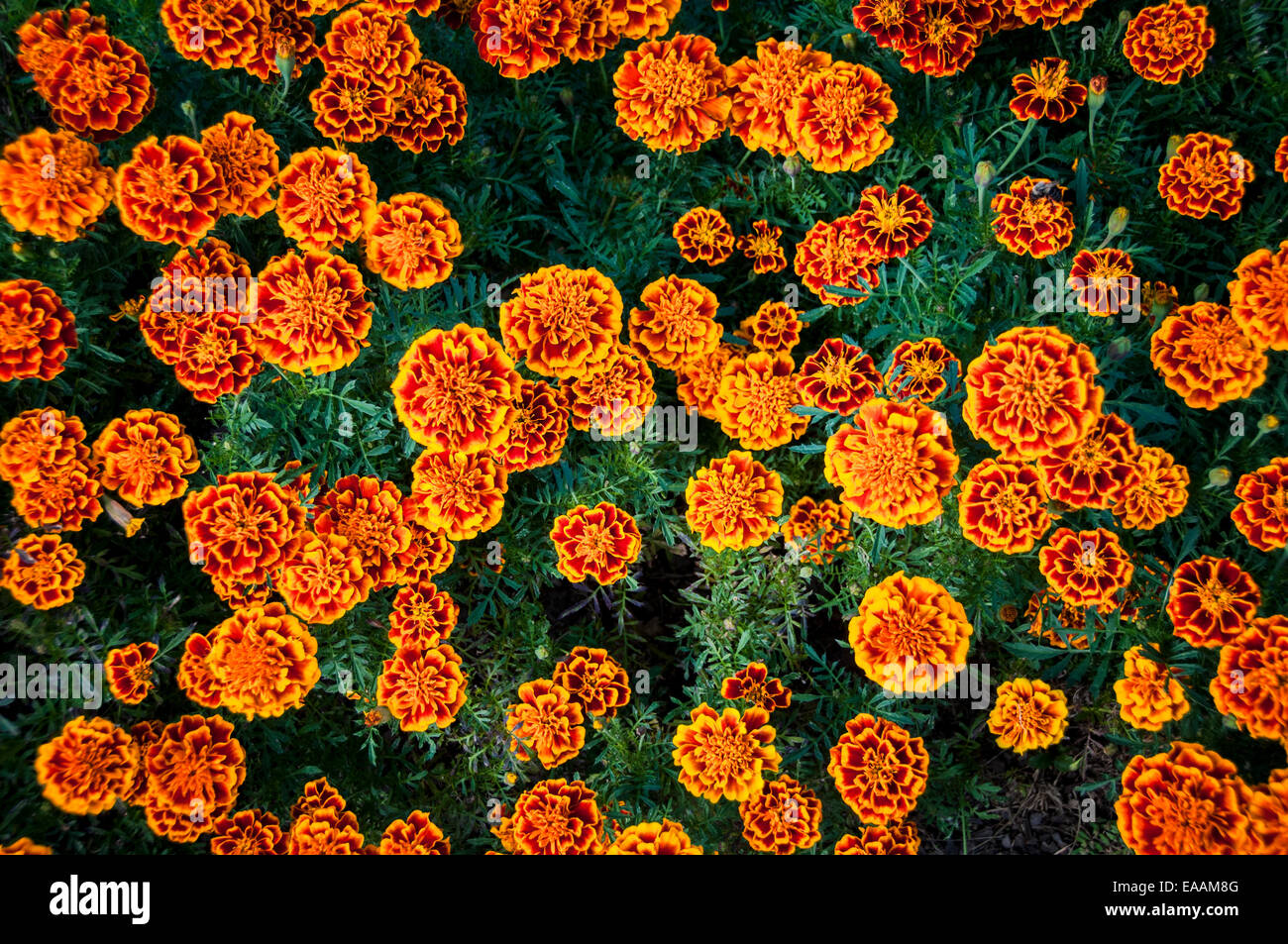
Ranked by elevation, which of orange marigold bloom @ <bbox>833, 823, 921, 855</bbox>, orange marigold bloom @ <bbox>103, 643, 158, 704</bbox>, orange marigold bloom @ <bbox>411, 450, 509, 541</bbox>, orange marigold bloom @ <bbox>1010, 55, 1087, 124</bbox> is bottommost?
orange marigold bloom @ <bbox>833, 823, 921, 855</bbox>

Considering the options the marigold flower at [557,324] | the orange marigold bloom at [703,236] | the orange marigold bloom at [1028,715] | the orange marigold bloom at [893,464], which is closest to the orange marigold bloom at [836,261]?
the orange marigold bloom at [703,236]

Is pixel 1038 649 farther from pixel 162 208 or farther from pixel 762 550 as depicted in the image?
pixel 162 208

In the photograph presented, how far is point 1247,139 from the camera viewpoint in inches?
150

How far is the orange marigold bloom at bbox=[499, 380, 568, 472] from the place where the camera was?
305 cm

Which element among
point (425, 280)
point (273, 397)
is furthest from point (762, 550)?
point (273, 397)

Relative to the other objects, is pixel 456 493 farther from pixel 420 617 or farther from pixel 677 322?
pixel 677 322

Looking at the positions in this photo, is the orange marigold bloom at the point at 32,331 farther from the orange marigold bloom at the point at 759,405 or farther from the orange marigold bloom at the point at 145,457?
the orange marigold bloom at the point at 759,405

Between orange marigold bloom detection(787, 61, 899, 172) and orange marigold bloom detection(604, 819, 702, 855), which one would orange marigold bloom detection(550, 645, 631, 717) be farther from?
orange marigold bloom detection(787, 61, 899, 172)

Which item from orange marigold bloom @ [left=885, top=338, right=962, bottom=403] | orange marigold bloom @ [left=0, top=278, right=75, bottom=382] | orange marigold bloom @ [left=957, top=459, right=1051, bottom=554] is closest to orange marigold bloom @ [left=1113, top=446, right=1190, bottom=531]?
orange marigold bloom @ [left=957, top=459, right=1051, bottom=554]

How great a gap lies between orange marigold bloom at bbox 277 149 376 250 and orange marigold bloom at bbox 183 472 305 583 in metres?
0.95

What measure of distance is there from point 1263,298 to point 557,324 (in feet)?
8.83

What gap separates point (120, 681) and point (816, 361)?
3.00m
